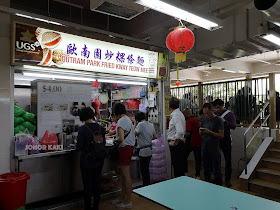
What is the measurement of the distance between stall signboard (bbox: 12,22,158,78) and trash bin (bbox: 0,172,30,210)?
1724 mm

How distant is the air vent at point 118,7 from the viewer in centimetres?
359

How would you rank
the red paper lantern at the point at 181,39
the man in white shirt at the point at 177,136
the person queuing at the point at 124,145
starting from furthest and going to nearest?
the man in white shirt at the point at 177,136
the person queuing at the point at 124,145
the red paper lantern at the point at 181,39

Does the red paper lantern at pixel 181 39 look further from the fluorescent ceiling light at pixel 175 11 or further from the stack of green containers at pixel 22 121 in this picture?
the stack of green containers at pixel 22 121

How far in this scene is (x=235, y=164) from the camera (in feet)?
Answer: 21.9

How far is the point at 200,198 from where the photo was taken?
2232 mm

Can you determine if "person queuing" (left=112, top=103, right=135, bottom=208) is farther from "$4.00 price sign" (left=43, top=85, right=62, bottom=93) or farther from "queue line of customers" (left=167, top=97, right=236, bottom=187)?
"$4.00 price sign" (left=43, top=85, right=62, bottom=93)

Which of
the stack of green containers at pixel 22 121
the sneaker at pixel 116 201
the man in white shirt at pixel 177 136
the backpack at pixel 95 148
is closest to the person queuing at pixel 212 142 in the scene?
the man in white shirt at pixel 177 136

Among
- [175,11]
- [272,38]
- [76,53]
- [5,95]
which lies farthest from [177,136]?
[5,95]

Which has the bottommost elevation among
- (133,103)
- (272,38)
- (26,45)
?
(133,103)

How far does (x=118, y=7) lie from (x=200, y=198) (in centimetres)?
324

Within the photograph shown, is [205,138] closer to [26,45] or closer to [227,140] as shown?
[227,140]

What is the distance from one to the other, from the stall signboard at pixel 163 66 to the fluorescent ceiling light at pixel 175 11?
1.61m

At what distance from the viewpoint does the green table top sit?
2045mm

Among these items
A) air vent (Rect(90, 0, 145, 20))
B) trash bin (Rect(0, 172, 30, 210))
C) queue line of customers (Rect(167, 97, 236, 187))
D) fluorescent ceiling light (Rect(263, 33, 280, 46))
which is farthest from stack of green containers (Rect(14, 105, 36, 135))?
fluorescent ceiling light (Rect(263, 33, 280, 46))
